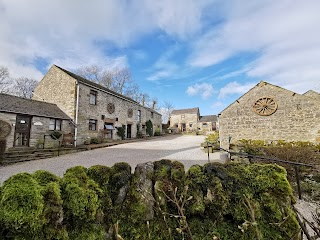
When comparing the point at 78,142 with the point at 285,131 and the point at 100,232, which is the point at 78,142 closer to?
the point at 100,232

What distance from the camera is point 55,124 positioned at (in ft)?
42.3

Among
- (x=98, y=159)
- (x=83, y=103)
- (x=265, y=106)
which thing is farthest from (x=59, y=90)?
(x=265, y=106)

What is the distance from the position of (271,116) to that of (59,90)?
1808 centimetres

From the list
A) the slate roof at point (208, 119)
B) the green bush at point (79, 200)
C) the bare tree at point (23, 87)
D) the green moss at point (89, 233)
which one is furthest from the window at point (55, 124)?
the slate roof at point (208, 119)

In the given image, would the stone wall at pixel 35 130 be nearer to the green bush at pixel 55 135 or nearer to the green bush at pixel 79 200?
the green bush at pixel 55 135

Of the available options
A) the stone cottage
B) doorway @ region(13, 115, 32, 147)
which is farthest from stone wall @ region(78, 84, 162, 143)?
doorway @ region(13, 115, 32, 147)

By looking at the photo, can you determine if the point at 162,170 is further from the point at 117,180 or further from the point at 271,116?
the point at 271,116

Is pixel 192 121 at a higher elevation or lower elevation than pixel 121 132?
higher

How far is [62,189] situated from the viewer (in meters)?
1.56

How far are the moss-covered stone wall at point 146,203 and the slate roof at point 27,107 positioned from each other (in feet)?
39.2

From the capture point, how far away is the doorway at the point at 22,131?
10.6 m

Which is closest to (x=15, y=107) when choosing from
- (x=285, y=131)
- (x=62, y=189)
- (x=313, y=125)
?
(x=62, y=189)

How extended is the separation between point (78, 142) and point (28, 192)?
1420 centimetres

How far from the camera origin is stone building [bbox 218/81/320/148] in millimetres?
9859
